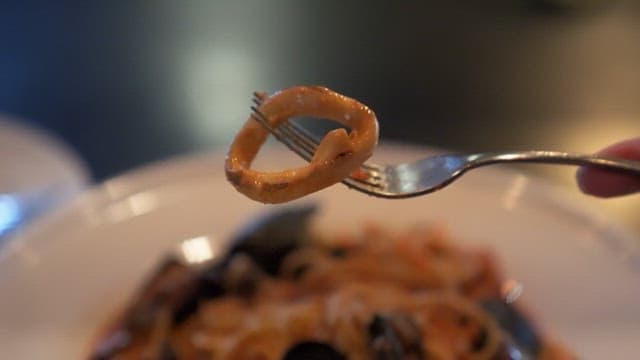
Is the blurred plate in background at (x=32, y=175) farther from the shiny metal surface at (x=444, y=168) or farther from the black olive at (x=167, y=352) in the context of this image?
the shiny metal surface at (x=444, y=168)

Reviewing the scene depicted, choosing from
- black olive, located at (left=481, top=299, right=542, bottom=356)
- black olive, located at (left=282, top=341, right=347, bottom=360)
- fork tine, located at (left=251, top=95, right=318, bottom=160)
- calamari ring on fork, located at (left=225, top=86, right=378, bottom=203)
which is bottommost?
black olive, located at (left=481, top=299, right=542, bottom=356)

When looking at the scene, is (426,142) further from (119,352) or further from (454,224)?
(119,352)

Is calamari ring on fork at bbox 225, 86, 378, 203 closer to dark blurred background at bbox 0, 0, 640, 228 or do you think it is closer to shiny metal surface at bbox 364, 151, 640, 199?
shiny metal surface at bbox 364, 151, 640, 199

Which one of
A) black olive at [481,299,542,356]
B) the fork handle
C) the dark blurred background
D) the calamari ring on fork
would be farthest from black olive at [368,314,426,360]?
the dark blurred background

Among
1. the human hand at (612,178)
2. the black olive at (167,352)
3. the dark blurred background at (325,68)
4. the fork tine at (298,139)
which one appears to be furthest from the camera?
the dark blurred background at (325,68)

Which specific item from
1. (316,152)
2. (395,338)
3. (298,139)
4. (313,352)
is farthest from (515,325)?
(316,152)

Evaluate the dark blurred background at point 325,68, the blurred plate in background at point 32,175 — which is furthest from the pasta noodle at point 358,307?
the dark blurred background at point 325,68

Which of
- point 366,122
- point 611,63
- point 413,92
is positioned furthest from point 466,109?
point 366,122

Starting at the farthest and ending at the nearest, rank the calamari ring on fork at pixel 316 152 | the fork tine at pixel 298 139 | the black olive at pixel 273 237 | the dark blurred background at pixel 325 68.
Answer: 1. the dark blurred background at pixel 325 68
2. the black olive at pixel 273 237
3. the fork tine at pixel 298 139
4. the calamari ring on fork at pixel 316 152
